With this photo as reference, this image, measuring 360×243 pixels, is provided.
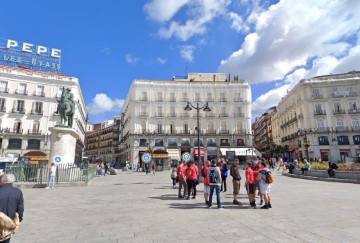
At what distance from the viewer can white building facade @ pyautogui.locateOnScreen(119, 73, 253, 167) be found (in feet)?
155

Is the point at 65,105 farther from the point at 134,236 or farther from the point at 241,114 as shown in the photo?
the point at 241,114

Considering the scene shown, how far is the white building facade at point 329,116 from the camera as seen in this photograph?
151 feet

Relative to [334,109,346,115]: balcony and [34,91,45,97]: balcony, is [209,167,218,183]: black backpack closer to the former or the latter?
[34,91,45,97]: balcony

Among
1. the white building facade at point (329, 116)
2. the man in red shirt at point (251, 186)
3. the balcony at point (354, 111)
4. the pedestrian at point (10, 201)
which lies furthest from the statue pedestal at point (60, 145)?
the balcony at point (354, 111)

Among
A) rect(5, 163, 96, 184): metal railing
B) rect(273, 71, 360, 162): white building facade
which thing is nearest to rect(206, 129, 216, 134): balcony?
rect(273, 71, 360, 162): white building facade

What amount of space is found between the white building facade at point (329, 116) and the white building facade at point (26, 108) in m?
45.0

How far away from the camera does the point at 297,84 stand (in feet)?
170

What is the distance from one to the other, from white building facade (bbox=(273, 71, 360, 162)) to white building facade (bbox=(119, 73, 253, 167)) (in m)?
10.5

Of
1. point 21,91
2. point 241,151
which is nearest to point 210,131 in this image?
point 241,151

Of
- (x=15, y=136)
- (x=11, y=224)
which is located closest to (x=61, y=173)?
(x=11, y=224)

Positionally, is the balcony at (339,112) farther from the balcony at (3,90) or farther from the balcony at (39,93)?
the balcony at (3,90)

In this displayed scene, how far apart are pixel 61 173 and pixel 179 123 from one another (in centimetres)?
3435

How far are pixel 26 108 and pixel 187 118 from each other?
28.5 metres

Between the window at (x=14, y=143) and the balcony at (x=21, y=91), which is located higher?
the balcony at (x=21, y=91)
